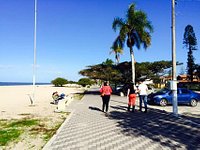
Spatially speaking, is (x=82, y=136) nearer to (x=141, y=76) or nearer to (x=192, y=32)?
(x=141, y=76)

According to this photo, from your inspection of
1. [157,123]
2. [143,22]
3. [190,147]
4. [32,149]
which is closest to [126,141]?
[190,147]

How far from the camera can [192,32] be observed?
6406 cm

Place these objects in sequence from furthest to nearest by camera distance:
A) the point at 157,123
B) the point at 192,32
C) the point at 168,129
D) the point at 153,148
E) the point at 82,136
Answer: the point at 192,32, the point at 157,123, the point at 168,129, the point at 82,136, the point at 153,148

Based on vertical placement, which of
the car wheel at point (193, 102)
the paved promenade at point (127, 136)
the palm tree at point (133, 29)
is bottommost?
the paved promenade at point (127, 136)

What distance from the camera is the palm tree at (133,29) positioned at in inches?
1310

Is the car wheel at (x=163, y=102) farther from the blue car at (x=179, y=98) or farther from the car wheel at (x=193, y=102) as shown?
the car wheel at (x=193, y=102)

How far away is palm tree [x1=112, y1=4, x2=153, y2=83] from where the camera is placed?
3328cm

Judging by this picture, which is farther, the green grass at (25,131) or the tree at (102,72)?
the tree at (102,72)

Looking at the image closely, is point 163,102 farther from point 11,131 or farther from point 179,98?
point 11,131

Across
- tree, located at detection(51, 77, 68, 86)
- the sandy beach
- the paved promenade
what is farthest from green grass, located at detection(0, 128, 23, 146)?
tree, located at detection(51, 77, 68, 86)

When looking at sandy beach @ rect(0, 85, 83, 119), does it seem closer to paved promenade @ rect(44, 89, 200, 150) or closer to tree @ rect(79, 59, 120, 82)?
paved promenade @ rect(44, 89, 200, 150)

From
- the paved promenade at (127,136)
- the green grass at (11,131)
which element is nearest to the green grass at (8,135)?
the green grass at (11,131)

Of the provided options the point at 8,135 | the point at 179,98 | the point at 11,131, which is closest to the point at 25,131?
the point at 11,131

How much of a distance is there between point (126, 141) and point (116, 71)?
3198cm
